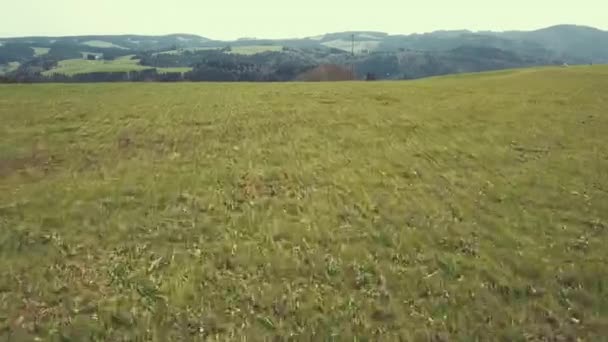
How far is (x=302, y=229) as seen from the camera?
18734mm

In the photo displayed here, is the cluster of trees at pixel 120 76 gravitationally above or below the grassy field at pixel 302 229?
above

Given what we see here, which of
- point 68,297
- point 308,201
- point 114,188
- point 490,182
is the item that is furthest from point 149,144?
point 490,182

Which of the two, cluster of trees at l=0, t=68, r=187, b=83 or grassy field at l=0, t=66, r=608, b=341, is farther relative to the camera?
cluster of trees at l=0, t=68, r=187, b=83

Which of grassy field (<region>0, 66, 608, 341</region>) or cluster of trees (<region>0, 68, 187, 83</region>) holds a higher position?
cluster of trees (<region>0, 68, 187, 83</region>)

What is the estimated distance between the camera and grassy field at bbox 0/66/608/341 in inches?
532

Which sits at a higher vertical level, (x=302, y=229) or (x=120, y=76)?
(x=120, y=76)

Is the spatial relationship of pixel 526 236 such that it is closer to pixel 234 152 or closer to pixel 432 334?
pixel 432 334

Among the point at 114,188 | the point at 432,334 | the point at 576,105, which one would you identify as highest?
the point at 576,105

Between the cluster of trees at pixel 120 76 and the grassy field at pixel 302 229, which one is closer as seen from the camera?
the grassy field at pixel 302 229

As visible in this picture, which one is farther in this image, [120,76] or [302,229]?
[120,76]

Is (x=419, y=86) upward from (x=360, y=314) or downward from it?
upward

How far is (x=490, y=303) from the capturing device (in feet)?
47.1

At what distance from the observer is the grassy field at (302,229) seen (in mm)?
13516

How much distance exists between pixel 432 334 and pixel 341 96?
3904 cm
